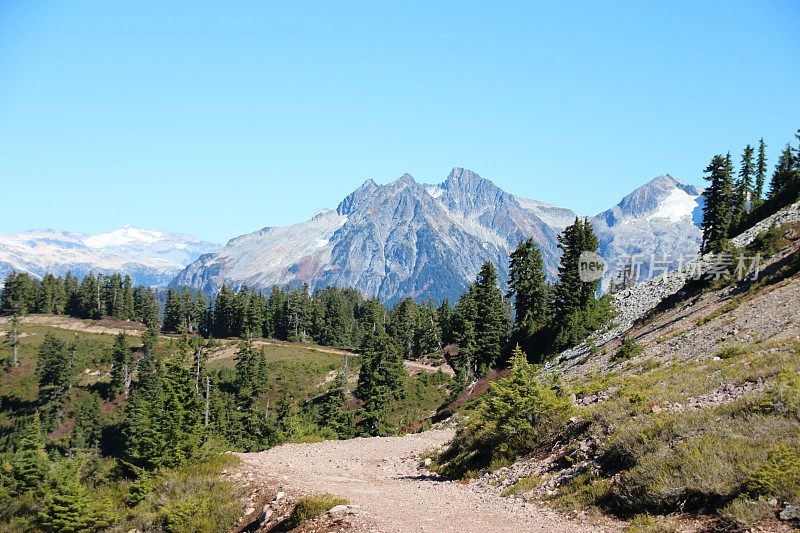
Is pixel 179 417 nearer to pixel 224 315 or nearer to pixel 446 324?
pixel 446 324

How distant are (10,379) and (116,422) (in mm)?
31150

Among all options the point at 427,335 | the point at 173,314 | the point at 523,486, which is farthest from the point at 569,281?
the point at 173,314

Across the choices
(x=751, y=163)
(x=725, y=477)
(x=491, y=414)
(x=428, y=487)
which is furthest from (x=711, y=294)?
(x=751, y=163)

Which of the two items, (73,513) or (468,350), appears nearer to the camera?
(73,513)

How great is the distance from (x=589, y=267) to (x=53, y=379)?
9081cm

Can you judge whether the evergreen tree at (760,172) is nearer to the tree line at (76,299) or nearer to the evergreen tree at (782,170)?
the evergreen tree at (782,170)

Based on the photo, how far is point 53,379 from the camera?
99.2 m

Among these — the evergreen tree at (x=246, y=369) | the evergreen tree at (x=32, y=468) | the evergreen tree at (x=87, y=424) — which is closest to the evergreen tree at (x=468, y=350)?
the evergreen tree at (x=246, y=369)

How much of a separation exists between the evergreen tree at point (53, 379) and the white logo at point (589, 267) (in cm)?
8510

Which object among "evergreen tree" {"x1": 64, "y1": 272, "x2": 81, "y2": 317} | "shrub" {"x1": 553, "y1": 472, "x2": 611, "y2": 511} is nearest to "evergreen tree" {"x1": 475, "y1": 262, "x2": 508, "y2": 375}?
"shrub" {"x1": 553, "y1": 472, "x2": 611, "y2": 511}

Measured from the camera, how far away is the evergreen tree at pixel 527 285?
8019 cm

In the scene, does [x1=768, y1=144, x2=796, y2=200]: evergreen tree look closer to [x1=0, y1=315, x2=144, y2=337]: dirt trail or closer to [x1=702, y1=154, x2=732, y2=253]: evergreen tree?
[x1=702, y1=154, x2=732, y2=253]: evergreen tree

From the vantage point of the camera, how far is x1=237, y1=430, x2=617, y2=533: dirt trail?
600 inches

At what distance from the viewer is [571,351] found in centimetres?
5853
